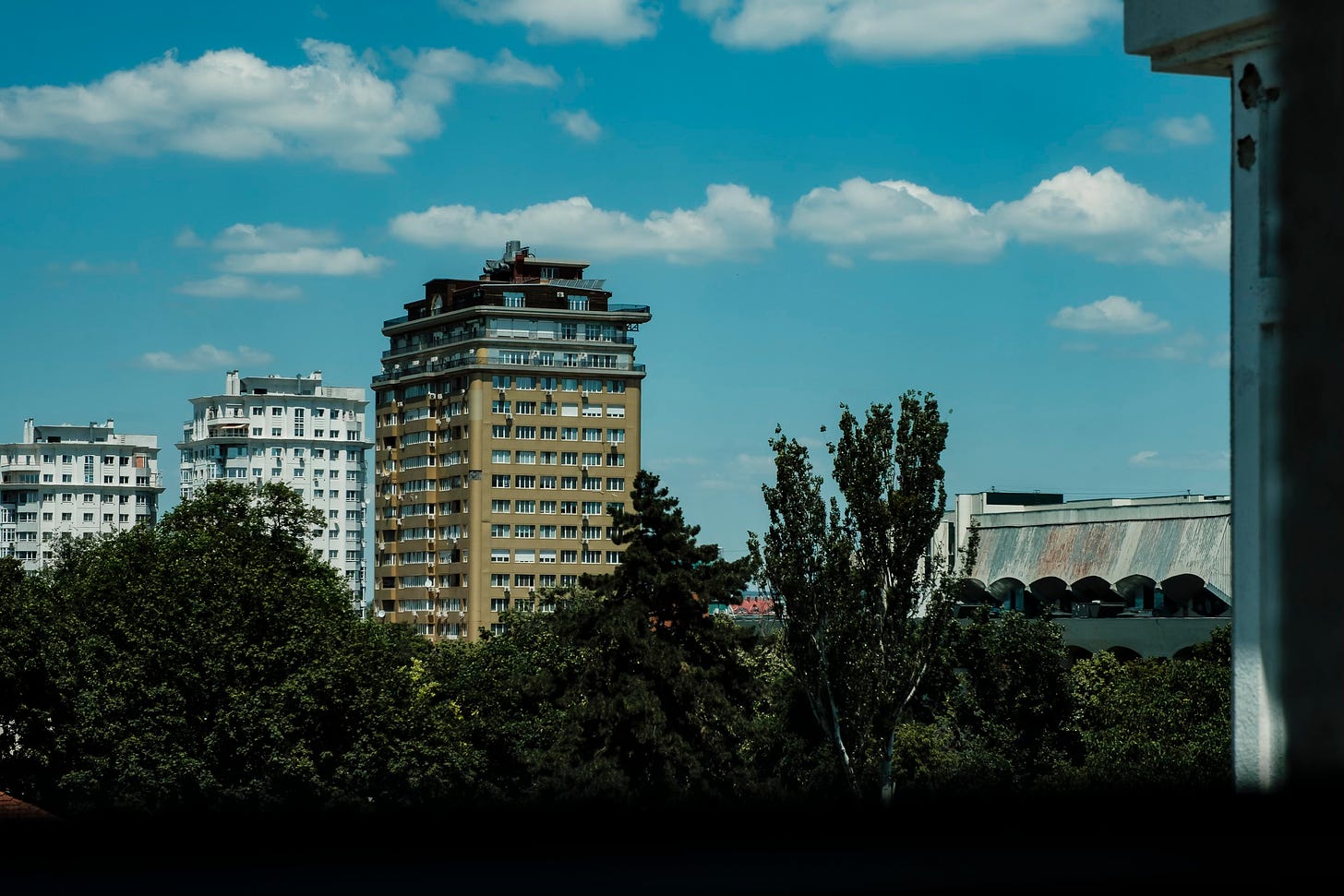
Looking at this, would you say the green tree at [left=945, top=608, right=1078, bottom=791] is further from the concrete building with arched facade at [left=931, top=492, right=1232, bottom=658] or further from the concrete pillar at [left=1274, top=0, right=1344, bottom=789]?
Result: the concrete pillar at [left=1274, top=0, right=1344, bottom=789]

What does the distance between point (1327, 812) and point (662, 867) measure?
1.76 feet

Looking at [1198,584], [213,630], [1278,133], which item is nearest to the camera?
[1278,133]

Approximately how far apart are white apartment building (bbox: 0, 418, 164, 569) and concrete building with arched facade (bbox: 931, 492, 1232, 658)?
133840mm

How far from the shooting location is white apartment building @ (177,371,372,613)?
164 m

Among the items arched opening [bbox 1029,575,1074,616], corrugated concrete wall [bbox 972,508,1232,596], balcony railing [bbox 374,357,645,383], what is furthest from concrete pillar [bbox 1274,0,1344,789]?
balcony railing [bbox 374,357,645,383]

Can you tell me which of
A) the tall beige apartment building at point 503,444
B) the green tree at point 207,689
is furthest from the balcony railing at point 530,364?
the green tree at point 207,689

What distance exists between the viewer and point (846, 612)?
32.2 m

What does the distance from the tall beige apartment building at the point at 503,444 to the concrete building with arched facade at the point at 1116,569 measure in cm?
5835

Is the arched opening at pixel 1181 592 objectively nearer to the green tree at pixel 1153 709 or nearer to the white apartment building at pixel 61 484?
the green tree at pixel 1153 709

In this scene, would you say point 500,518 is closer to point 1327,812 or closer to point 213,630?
point 213,630

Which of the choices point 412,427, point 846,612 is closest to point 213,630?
point 846,612

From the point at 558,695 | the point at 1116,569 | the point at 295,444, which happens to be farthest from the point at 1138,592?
the point at 295,444

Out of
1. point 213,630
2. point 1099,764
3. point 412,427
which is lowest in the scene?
point 1099,764

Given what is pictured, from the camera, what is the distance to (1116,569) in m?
59.7
